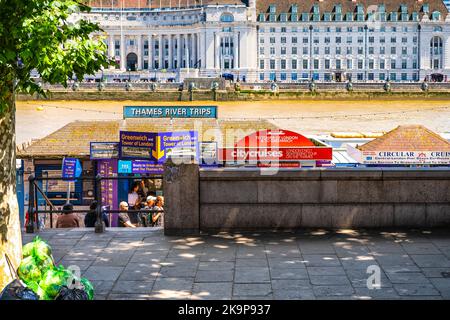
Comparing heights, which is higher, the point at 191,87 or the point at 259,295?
the point at 191,87

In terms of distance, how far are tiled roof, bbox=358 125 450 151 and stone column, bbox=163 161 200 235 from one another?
1035cm

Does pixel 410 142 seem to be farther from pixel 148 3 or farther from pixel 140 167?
pixel 148 3

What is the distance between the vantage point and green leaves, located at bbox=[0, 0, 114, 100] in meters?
9.73

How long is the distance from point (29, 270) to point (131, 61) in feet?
506

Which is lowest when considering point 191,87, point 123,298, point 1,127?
point 123,298

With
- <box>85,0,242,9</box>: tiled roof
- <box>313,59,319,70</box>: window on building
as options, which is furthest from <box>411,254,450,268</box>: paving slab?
<box>85,0,242,9</box>: tiled roof

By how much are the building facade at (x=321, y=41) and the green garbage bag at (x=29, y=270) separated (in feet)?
424

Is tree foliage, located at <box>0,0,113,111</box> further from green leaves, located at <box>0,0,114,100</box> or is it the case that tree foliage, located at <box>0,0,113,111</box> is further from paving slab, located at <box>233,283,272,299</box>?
paving slab, located at <box>233,283,272,299</box>

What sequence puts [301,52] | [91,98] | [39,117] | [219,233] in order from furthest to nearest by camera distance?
1. [301,52]
2. [91,98]
3. [39,117]
4. [219,233]

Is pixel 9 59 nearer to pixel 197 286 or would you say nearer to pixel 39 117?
pixel 197 286
